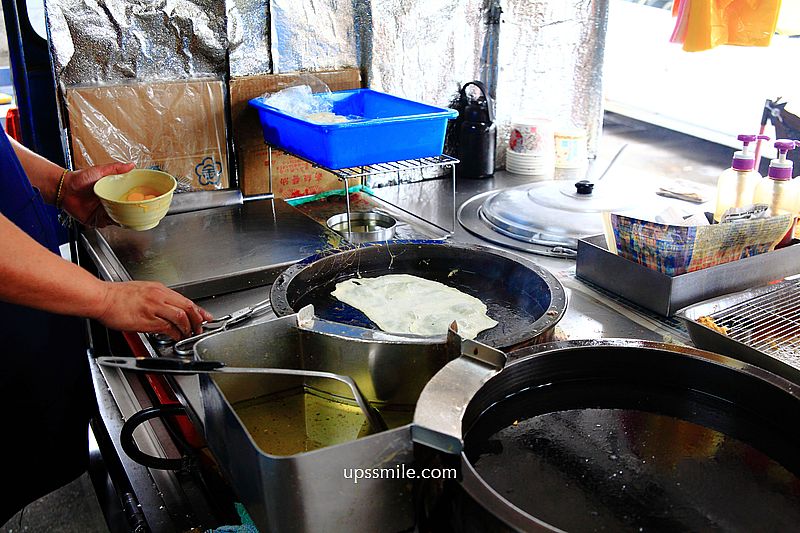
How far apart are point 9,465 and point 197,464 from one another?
76cm

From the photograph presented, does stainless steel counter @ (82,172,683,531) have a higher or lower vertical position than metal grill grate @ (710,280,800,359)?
lower

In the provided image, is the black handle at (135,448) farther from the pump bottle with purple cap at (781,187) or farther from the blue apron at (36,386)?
the pump bottle with purple cap at (781,187)

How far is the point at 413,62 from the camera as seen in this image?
7.68 ft

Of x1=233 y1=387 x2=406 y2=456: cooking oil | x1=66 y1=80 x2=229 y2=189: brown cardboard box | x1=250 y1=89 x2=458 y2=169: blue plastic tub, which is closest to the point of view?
x1=233 y1=387 x2=406 y2=456: cooking oil

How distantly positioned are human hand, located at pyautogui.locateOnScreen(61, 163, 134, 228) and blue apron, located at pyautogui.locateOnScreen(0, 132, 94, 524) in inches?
2.5

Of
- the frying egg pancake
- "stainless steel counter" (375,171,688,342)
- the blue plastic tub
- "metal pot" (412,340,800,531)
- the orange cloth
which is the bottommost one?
"stainless steel counter" (375,171,688,342)

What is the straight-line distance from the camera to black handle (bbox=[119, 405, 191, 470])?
108cm

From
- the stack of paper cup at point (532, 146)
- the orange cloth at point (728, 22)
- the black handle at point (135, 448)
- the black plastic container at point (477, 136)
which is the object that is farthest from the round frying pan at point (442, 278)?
the orange cloth at point (728, 22)

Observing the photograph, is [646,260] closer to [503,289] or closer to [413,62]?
[503,289]

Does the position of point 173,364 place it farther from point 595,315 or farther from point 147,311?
point 595,315

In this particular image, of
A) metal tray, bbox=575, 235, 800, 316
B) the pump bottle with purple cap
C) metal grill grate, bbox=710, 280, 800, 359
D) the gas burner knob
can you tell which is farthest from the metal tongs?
the pump bottle with purple cap

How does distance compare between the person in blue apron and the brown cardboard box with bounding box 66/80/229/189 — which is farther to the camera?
the brown cardboard box with bounding box 66/80/229/189

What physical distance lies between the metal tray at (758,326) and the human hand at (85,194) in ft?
4.53

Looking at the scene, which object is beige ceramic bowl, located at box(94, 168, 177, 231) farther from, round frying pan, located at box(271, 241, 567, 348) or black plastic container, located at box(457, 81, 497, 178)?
black plastic container, located at box(457, 81, 497, 178)
